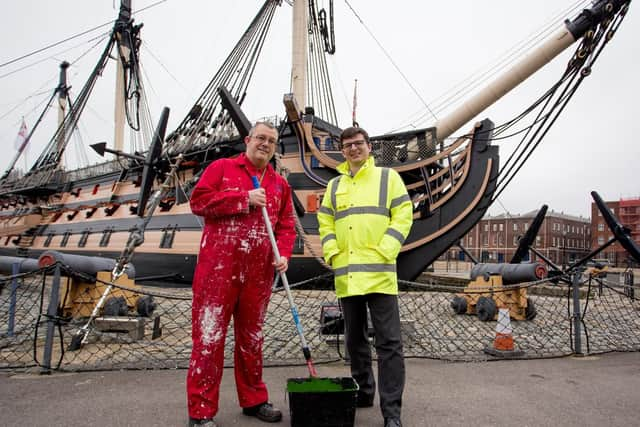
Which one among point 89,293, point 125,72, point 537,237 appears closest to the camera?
point 89,293

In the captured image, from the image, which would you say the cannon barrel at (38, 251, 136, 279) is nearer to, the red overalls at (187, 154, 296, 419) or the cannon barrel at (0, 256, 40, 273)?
the cannon barrel at (0, 256, 40, 273)

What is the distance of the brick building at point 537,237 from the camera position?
63969 mm

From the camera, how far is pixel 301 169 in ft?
36.1

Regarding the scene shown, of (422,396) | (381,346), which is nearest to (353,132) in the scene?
(381,346)

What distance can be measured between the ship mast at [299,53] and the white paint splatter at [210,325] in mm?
9463

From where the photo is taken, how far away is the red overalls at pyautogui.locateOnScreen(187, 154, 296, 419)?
219 cm

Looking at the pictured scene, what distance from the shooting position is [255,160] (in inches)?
97.5

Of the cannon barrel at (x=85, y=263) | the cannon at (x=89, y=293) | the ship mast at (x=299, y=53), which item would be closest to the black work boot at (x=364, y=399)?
the cannon at (x=89, y=293)

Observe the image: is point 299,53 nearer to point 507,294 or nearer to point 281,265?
point 507,294

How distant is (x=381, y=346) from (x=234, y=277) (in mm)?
944

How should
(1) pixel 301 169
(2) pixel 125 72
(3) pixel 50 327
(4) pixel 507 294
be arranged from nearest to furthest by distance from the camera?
1. (3) pixel 50 327
2. (4) pixel 507 294
3. (1) pixel 301 169
4. (2) pixel 125 72

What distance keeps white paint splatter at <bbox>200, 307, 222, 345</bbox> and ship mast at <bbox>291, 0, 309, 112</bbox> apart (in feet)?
31.0

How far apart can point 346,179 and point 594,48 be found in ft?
25.3

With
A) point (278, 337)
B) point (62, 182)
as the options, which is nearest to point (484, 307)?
point (278, 337)
